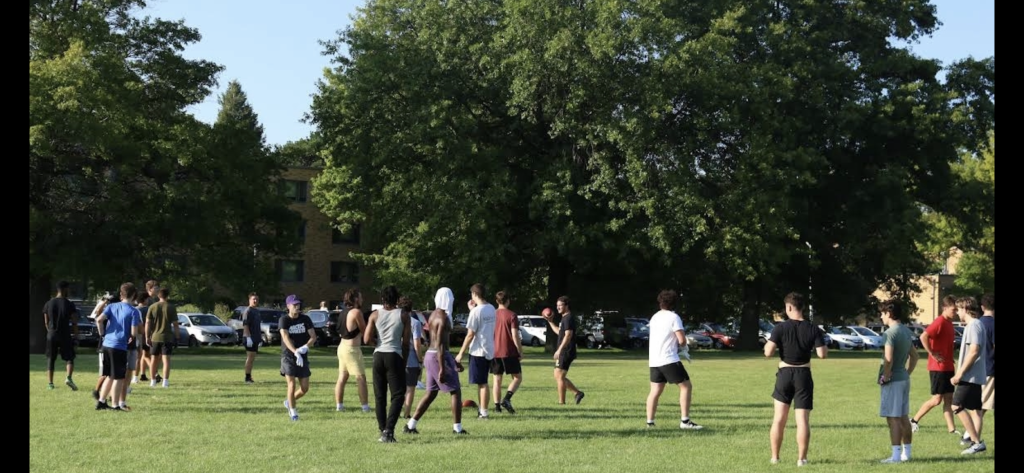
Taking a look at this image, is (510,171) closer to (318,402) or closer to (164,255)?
(164,255)

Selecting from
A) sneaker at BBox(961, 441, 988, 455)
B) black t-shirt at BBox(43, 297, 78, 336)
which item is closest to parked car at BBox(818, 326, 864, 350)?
black t-shirt at BBox(43, 297, 78, 336)

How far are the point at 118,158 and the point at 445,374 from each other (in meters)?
28.8

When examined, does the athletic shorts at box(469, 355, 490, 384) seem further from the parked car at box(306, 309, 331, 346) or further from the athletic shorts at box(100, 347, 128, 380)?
the parked car at box(306, 309, 331, 346)

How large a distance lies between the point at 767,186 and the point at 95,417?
104 ft

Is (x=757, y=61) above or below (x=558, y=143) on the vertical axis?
above

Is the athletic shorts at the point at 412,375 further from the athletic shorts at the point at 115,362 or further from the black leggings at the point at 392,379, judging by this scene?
the athletic shorts at the point at 115,362

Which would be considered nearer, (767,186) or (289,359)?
(289,359)

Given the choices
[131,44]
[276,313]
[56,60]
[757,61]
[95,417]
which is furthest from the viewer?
[276,313]

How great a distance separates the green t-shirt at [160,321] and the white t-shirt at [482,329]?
25.6 feet

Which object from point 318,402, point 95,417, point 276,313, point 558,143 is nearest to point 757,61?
point 558,143

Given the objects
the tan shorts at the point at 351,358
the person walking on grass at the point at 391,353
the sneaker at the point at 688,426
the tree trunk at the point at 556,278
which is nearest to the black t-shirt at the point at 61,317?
the tan shorts at the point at 351,358

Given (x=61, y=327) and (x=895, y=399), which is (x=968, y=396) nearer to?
(x=895, y=399)

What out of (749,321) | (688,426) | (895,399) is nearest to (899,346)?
(895,399)

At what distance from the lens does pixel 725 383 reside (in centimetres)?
2700
